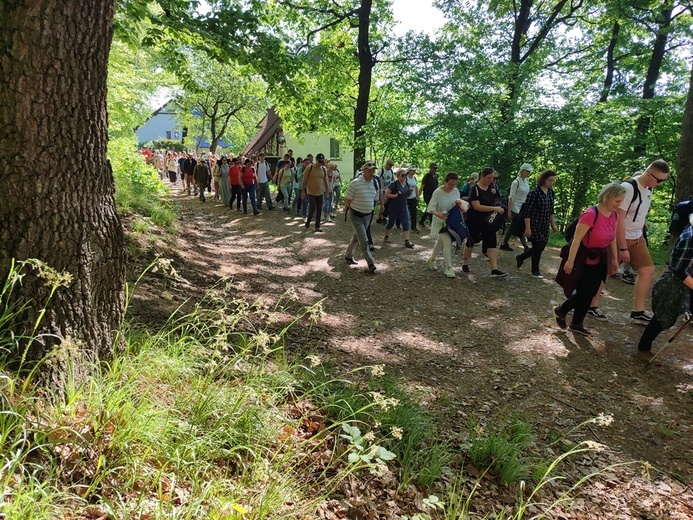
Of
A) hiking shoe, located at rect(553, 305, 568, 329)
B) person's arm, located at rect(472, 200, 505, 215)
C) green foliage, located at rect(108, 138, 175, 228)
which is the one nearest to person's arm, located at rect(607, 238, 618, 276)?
hiking shoe, located at rect(553, 305, 568, 329)

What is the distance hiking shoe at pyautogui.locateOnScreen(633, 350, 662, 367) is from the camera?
4484 mm

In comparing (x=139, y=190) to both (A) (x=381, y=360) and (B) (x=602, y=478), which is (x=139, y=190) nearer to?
(A) (x=381, y=360)

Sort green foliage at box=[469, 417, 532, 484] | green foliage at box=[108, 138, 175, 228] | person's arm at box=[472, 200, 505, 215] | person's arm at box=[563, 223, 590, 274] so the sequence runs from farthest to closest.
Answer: green foliage at box=[108, 138, 175, 228], person's arm at box=[472, 200, 505, 215], person's arm at box=[563, 223, 590, 274], green foliage at box=[469, 417, 532, 484]

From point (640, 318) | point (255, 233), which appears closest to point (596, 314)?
point (640, 318)

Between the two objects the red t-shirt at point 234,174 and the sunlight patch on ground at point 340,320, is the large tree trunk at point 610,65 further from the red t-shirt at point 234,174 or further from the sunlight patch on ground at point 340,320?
the sunlight patch on ground at point 340,320

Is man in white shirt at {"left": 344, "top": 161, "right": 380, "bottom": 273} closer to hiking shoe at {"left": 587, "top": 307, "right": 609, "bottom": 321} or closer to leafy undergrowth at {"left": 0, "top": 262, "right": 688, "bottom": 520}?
hiking shoe at {"left": 587, "top": 307, "right": 609, "bottom": 321}

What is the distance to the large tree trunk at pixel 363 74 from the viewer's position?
50.7 ft

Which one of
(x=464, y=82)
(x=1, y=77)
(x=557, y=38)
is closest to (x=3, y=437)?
(x=1, y=77)

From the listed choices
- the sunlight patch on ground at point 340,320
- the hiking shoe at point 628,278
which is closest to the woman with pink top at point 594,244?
the sunlight patch on ground at point 340,320

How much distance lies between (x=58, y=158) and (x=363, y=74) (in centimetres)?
1580

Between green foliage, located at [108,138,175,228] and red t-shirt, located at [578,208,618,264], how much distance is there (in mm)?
7431

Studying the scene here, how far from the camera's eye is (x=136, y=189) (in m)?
10.5

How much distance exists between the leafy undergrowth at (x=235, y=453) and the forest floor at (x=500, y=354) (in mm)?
137

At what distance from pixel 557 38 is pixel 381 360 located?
20.1 metres
